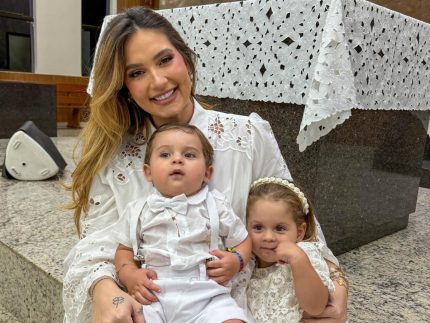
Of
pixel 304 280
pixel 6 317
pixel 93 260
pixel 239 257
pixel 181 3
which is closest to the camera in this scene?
pixel 304 280

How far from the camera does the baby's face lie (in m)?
1.18

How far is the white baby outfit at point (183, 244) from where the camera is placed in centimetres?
110

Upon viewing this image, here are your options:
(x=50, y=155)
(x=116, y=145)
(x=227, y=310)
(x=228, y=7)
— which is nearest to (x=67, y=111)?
(x=50, y=155)

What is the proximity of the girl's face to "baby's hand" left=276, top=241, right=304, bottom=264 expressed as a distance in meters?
0.10

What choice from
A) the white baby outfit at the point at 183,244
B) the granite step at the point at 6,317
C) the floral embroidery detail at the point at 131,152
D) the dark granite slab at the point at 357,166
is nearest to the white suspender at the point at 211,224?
the white baby outfit at the point at 183,244

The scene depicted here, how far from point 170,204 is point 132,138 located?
36 cm

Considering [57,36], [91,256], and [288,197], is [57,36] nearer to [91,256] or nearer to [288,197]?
[91,256]

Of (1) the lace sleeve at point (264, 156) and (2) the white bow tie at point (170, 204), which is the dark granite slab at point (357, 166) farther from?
(2) the white bow tie at point (170, 204)

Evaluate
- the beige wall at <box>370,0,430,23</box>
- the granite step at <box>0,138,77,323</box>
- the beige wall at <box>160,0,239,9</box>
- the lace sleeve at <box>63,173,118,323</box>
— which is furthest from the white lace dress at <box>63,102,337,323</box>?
the beige wall at <box>370,0,430,23</box>

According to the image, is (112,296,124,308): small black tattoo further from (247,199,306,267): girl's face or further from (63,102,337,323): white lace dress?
(247,199,306,267): girl's face

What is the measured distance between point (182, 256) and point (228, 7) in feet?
4.42

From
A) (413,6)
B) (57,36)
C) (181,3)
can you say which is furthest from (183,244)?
(57,36)

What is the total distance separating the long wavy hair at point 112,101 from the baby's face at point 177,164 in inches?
8.2

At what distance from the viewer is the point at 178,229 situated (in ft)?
3.82
